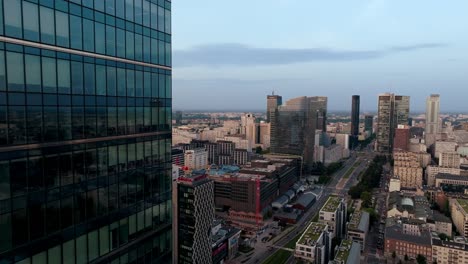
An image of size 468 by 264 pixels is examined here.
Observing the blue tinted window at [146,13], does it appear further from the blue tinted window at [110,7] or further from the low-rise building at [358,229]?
the low-rise building at [358,229]

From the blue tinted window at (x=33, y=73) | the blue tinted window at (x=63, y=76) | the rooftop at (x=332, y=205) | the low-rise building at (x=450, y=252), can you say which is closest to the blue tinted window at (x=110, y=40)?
the blue tinted window at (x=63, y=76)

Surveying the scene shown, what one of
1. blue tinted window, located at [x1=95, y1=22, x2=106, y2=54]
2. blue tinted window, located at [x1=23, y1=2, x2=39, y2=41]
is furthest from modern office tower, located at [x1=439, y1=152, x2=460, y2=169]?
blue tinted window, located at [x1=23, y1=2, x2=39, y2=41]

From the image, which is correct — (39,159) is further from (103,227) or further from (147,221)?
(147,221)

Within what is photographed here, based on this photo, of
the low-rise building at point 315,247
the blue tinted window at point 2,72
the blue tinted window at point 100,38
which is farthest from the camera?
the low-rise building at point 315,247

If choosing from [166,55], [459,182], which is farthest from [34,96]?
[459,182]

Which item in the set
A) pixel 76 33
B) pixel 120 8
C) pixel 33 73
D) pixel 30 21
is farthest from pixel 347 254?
pixel 30 21
